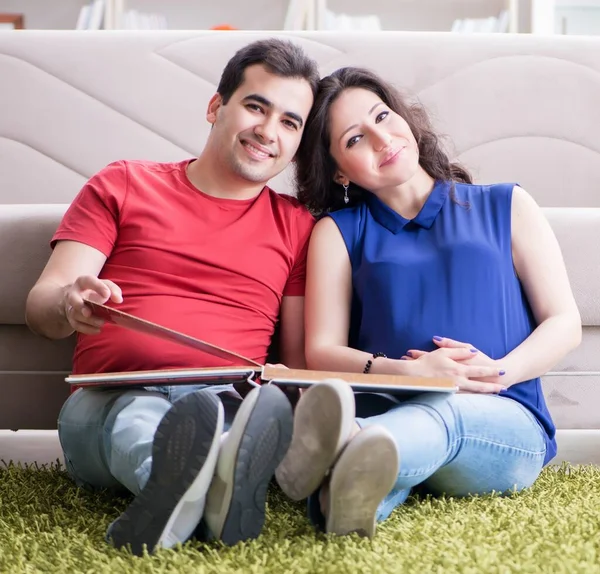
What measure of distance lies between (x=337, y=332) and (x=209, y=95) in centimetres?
111

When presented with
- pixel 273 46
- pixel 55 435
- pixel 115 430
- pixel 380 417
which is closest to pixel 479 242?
pixel 380 417

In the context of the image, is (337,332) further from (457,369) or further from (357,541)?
(357,541)

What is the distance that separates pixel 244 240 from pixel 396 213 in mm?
258

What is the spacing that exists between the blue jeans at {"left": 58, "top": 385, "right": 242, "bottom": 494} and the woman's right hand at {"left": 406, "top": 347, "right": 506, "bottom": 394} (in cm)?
26

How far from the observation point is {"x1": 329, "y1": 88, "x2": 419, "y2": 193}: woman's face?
1.27m

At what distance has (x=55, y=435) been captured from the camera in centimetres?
155

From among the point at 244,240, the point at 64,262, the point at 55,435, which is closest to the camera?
the point at 64,262

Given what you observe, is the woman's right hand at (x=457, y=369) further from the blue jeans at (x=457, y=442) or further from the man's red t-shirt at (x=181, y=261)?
the man's red t-shirt at (x=181, y=261)

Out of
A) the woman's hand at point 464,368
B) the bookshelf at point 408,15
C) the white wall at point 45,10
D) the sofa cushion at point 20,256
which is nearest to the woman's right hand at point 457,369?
the woman's hand at point 464,368

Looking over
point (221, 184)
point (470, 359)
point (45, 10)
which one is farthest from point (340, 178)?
point (45, 10)

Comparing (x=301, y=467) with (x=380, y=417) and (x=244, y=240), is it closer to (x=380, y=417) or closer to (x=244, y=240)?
(x=380, y=417)

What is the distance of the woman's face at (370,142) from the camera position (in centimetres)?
127

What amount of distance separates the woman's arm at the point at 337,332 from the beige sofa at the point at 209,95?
2.94ft

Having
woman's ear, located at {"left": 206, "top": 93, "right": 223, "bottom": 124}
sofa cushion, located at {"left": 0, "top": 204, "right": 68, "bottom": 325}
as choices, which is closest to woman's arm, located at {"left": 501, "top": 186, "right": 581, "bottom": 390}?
woman's ear, located at {"left": 206, "top": 93, "right": 223, "bottom": 124}
